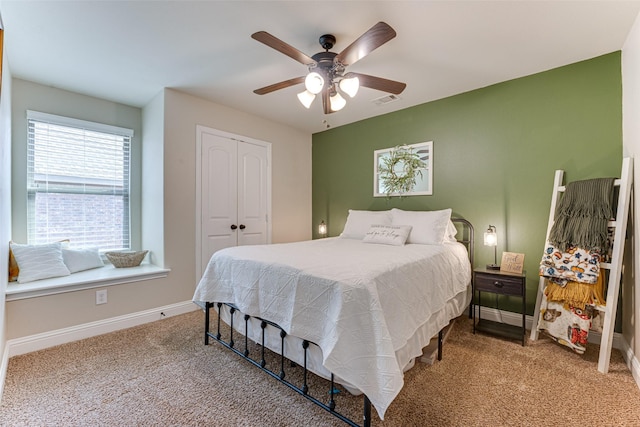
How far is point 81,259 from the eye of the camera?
10.0ft

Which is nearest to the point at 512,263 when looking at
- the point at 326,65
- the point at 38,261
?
the point at 326,65

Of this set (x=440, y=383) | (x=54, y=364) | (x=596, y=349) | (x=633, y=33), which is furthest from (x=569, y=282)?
(x=54, y=364)

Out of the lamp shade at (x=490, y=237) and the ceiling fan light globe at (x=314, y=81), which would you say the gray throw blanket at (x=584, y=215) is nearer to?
the lamp shade at (x=490, y=237)

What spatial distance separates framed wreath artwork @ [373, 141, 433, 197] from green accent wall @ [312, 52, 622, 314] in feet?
0.28

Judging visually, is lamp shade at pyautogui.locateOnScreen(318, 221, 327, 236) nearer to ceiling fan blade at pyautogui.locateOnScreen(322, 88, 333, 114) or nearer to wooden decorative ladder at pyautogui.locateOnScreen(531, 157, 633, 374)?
ceiling fan blade at pyautogui.locateOnScreen(322, 88, 333, 114)

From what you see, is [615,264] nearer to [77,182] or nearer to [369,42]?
[369,42]

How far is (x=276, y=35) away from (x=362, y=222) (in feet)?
7.22

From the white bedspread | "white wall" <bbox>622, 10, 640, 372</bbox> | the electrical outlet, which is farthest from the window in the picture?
"white wall" <bbox>622, 10, 640, 372</bbox>

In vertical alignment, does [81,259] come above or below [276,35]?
below

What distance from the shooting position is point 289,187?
182 inches

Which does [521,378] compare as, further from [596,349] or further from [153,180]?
[153,180]

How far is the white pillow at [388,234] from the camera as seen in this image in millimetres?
2945

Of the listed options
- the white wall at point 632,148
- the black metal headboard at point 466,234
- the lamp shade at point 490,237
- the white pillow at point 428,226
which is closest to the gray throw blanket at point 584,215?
the white wall at point 632,148

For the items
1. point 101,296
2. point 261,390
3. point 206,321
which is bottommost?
point 261,390
